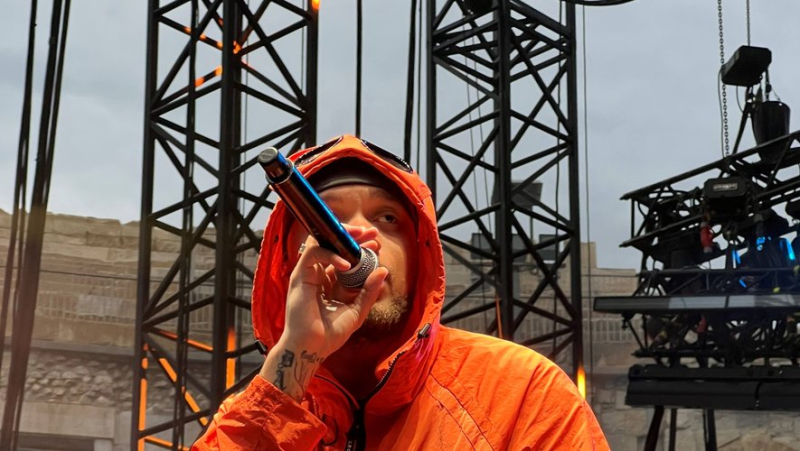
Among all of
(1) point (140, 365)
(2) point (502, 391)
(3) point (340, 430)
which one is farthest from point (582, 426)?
(1) point (140, 365)

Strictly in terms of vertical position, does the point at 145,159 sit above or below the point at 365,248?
above

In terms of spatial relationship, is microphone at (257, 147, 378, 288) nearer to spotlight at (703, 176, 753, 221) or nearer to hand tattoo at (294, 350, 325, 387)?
hand tattoo at (294, 350, 325, 387)

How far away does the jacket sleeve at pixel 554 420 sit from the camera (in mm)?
910

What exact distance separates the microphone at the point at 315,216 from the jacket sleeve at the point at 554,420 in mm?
212

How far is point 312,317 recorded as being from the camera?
900mm

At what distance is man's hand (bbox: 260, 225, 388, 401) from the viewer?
2.95 ft

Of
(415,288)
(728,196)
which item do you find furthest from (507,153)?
(415,288)

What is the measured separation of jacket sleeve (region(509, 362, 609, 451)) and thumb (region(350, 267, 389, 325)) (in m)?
0.19

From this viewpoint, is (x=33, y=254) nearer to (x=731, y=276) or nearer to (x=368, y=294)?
(x=368, y=294)

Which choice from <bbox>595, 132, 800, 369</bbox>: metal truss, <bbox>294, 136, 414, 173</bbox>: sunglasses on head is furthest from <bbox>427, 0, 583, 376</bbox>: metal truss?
<bbox>294, 136, 414, 173</bbox>: sunglasses on head

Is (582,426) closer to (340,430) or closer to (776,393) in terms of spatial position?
(340,430)

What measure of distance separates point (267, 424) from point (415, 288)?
249 mm

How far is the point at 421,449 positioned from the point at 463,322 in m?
10.3

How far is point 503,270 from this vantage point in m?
6.68
